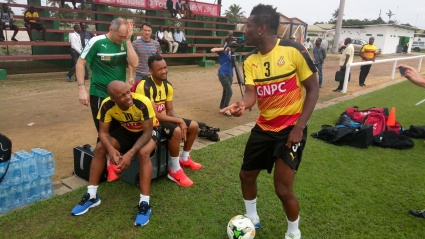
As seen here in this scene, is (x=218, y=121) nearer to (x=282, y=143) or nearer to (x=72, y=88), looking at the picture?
(x=282, y=143)

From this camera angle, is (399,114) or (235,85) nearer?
(399,114)

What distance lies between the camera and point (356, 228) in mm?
3180

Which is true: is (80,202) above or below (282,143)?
below

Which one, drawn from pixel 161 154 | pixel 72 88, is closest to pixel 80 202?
pixel 161 154

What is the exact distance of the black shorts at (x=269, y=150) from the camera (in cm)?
258

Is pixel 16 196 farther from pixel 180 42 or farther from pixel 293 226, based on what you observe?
pixel 180 42

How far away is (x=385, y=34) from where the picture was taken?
41344 millimetres

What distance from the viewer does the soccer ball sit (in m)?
2.80

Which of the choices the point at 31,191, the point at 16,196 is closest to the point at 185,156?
the point at 31,191

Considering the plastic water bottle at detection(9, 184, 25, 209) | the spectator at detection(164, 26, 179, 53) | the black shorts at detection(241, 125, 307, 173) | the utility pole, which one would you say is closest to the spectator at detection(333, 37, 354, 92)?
the spectator at detection(164, 26, 179, 53)

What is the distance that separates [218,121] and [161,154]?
10.1ft

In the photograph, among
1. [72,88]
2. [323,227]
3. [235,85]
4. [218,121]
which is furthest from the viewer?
[235,85]

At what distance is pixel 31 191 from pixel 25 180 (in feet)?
0.59

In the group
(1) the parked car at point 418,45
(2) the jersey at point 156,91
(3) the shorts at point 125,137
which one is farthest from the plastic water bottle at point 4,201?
(1) the parked car at point 418,45
